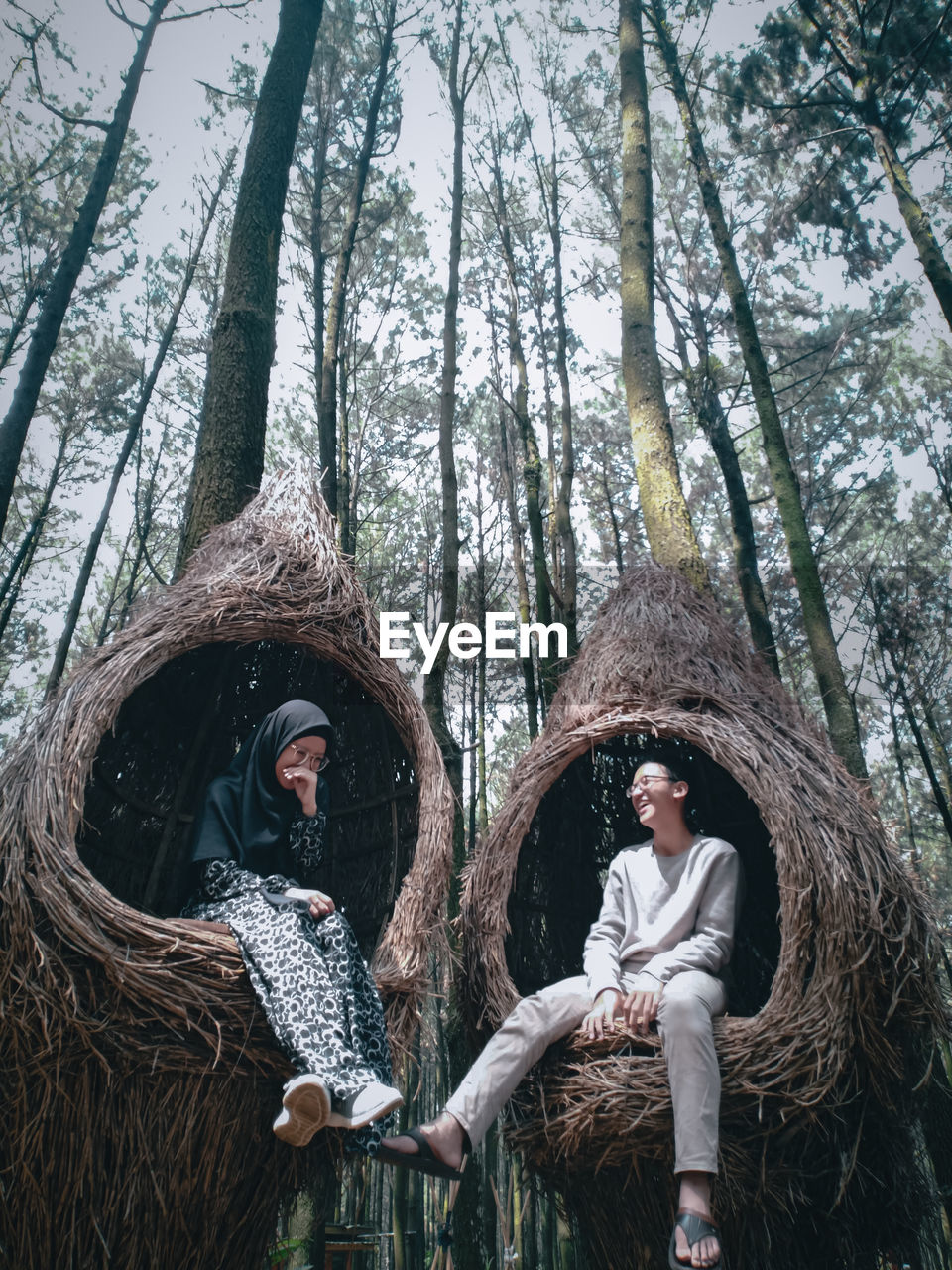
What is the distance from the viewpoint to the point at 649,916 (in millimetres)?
3387

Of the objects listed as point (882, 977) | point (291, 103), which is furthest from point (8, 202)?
point (882, 977)

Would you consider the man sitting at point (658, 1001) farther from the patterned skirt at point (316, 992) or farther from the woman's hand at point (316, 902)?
the woman's hand at point (316, 902)

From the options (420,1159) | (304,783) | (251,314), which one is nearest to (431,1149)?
(420,1159)

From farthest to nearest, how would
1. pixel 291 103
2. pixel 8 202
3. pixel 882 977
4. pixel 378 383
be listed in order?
1. pixel 378 383
2. pixel 8 202
3. pixel 291 103
4. pixel 882 977

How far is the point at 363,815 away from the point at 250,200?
149 inches

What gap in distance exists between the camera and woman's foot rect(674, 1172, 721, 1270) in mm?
2287

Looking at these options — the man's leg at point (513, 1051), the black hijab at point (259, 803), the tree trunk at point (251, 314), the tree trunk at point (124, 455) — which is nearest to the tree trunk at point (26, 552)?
the tree trunk at point (124, 455)

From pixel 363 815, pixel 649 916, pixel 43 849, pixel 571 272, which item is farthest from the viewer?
pixel 571 272

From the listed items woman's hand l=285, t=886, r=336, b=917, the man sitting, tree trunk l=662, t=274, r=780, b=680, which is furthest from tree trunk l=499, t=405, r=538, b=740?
woman's hand l=285, t=886, r=336, b=917

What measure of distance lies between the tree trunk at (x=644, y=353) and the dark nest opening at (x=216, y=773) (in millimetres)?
2104

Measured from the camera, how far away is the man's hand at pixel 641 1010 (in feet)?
9.34

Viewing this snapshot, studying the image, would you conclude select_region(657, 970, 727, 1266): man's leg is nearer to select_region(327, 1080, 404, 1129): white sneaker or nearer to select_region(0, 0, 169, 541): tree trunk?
select_region(327, 1080, 404, 1129): white sneaker

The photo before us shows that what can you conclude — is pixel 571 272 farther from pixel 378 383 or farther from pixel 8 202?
pixel 8 202

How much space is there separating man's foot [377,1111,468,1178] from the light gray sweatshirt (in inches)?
30.2
